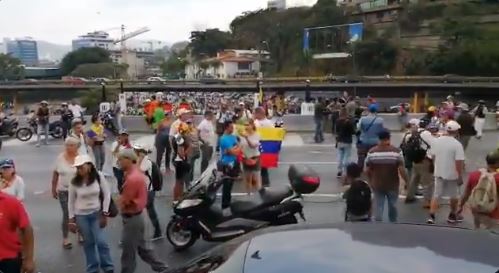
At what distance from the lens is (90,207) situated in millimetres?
6469

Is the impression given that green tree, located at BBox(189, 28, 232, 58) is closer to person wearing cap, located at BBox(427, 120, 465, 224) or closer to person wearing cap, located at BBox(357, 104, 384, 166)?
person wearing cap, located at BBox(357, 104, 384, 166)

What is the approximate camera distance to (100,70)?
124 meters

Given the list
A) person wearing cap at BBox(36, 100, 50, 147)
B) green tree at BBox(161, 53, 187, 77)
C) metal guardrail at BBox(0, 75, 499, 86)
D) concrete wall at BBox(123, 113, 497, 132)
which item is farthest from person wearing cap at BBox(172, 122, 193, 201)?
green tree at BBox(161, 53, 187, 77)

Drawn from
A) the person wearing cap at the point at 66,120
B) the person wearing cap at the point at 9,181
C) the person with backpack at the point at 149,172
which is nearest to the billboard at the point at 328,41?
the person wearing cap at the point at 66,120

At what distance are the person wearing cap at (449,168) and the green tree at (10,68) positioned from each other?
12236 cm

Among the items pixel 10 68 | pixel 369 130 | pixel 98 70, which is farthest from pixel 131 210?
pixel 10 68

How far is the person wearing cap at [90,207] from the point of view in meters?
6.43

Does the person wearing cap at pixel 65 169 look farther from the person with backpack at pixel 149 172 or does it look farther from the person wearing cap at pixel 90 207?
the person wearing cap at pixel 90 207

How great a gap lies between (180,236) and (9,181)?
2154mm

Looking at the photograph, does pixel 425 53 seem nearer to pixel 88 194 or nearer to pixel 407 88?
pixel 407 88

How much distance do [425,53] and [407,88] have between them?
1204 centimetres

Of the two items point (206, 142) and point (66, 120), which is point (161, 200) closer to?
point (206, 142)

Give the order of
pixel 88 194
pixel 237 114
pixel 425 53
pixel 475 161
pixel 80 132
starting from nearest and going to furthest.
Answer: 1. pixel 88 194
2. pixel 80 132
3. pixel 475 161
4. pixel 237 114
5. pixel 425 53

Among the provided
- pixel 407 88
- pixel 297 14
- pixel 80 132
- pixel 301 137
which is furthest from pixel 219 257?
pixel 297 14
